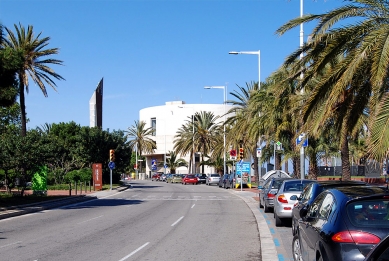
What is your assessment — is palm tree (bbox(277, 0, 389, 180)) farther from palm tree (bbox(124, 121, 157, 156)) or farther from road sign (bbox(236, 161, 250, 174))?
palm tree (bbox(124, 121, 157, 156))

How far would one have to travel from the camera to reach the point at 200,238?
555 inches

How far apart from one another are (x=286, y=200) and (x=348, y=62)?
5544mm

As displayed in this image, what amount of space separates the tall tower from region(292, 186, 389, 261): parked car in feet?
162

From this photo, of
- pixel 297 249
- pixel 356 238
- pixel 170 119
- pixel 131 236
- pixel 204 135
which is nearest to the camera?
pixel 356 238

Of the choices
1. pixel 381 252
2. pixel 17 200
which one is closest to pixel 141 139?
pixel 17 200

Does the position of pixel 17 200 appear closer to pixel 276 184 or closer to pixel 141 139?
pixel 276 184

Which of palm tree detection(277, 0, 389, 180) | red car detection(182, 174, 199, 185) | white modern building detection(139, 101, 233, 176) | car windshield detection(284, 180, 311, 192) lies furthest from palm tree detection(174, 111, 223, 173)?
palm tree detection(277, 0, 389, 180)

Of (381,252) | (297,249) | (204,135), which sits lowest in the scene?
(297,249)

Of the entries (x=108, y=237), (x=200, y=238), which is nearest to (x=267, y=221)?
(x=200, y=238)

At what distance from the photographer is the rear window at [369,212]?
657cm

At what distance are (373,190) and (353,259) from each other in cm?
198

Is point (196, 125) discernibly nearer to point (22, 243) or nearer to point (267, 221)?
point (267, 221)

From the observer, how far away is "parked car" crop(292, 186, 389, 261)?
6.17 metres

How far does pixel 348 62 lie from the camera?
487 inches
